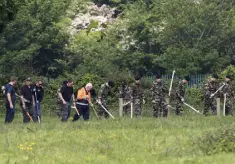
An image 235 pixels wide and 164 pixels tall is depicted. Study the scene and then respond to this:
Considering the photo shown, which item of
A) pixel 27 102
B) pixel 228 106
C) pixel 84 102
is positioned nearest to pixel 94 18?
pixel 228 106

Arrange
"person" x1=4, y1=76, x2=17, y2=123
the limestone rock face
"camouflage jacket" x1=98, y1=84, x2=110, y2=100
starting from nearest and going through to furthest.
Result: "person" x1=4, y1=76, x2=17, y2=123, "camouflage jacket" x1=98, y1=84, x2=110, y2=100, the limestone rock face

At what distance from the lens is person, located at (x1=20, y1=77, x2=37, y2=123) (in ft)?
91.0

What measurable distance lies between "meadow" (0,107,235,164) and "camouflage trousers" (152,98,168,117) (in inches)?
230

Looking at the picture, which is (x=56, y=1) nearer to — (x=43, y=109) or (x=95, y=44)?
(x=95, y=44)

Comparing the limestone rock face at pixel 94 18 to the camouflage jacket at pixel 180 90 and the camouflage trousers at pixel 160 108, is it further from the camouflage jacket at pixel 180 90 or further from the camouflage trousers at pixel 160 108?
the camouflage trousers at pixel 160 108

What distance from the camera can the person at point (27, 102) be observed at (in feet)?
91.0

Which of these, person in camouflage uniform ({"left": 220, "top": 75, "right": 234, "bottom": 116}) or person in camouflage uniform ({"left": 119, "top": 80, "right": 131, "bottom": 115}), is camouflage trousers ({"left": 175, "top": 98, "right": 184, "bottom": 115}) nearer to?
person in camouflage uniform ({"left": 220, "top": 75, "right": 234, "bottom": 116})

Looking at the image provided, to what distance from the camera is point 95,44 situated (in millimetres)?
43250

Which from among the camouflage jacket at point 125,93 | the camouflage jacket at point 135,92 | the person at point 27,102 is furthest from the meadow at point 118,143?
the camouflage jacket at point 125,93

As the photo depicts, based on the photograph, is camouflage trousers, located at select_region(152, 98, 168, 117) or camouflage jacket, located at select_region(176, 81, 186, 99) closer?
camouflage trousers, located at select_region(152, 98, 168, 117)

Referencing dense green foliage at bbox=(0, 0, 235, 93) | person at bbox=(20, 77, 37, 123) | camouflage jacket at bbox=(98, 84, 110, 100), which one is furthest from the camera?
dense green foliage at bbox=(0, 0, 235, 93)

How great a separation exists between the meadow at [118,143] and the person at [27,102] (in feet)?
15.9

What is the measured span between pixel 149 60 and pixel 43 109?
26.0 ft

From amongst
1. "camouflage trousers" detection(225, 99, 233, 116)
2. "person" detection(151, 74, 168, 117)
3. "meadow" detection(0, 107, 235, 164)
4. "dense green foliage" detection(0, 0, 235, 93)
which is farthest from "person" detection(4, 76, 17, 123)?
"dense green foliage" detection(0, 0, 235, 93)
